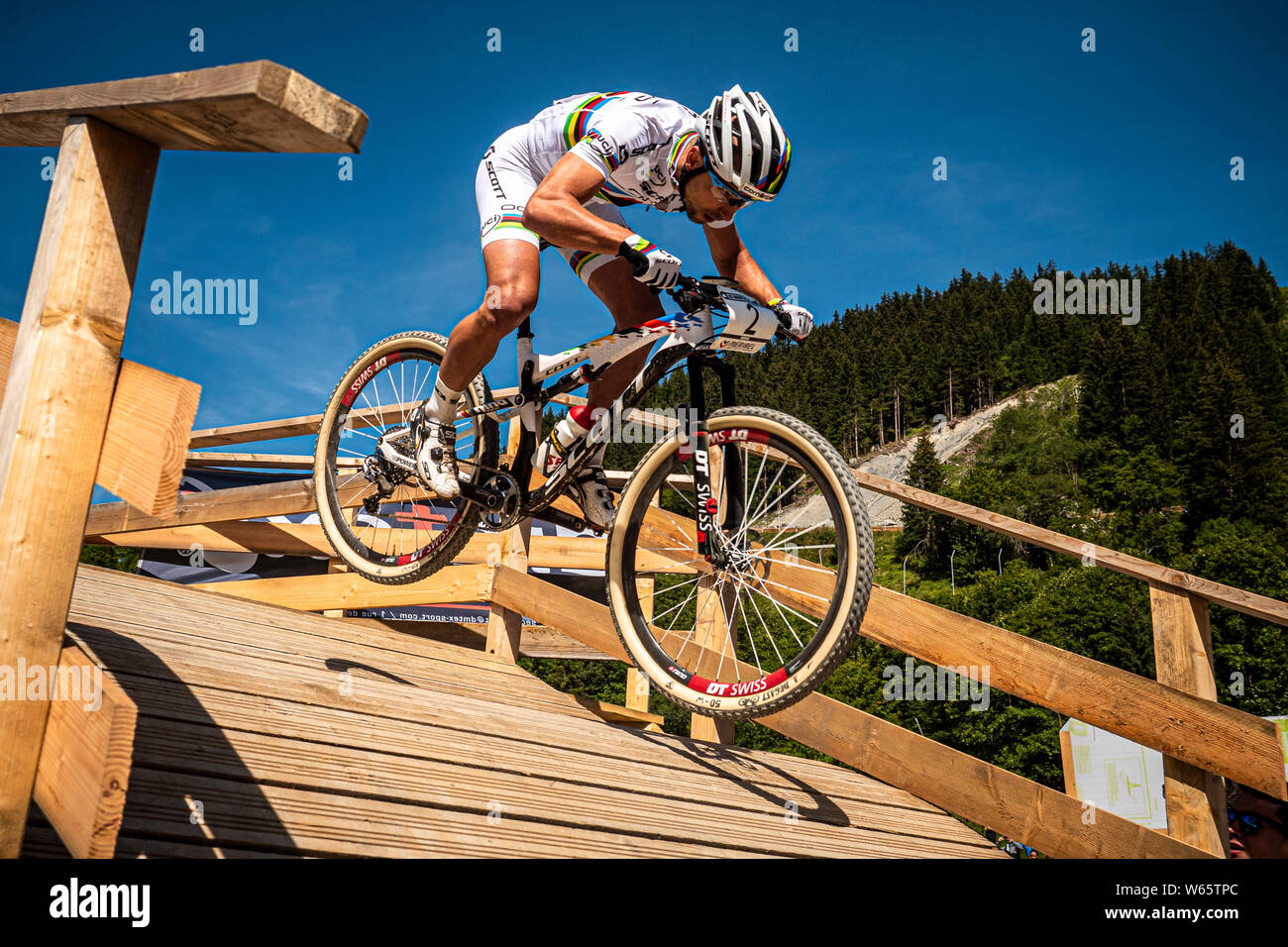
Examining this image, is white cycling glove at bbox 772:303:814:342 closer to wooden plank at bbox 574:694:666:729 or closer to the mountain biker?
the mountain biker

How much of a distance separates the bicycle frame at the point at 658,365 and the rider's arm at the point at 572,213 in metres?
0.34

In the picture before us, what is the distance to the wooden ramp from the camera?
71.1 inches

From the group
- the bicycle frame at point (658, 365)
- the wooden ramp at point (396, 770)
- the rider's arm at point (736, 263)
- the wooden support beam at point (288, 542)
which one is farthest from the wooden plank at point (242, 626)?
the rider's arm at point (736, 263)

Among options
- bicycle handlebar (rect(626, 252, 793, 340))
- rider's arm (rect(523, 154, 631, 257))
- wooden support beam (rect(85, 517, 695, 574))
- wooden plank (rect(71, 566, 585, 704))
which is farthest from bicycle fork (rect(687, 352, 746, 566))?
wooden support beam (rect(85, 517, 695, 574))

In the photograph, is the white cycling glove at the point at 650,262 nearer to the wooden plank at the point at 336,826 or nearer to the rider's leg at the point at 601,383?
the rider's leg at the point at 601,383

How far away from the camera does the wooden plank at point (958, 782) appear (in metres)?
3.11

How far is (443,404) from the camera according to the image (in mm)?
3836

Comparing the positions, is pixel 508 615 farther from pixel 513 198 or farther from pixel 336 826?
pixel 336 826

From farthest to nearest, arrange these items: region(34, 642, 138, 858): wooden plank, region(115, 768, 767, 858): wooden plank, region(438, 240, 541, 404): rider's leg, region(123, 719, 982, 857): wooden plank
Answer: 1. region(438, 240, 541, 404): rider's leg
2. region(123, 719, 982, 857): wooden plank
3. region(115, 768, 767, 858): wooden plank
4. region(34, 642, 138, 858): wooden plank

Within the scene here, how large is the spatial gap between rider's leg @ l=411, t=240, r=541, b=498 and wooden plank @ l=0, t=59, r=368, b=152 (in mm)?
1907

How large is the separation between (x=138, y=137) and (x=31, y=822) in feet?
4.10

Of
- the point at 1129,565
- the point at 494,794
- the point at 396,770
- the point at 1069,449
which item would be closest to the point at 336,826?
the point at 396,770
